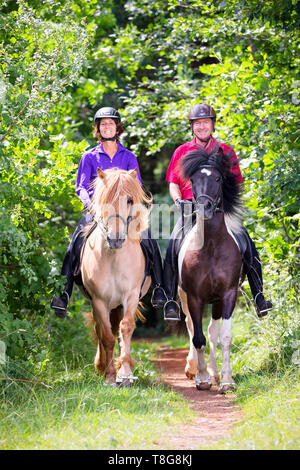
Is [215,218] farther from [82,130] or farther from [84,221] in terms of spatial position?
[82,130]

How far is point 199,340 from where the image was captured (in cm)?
728

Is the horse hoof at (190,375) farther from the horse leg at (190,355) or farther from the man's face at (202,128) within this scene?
the man's face at (202,128)

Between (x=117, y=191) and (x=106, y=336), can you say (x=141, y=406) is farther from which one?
(x=117, y=191)

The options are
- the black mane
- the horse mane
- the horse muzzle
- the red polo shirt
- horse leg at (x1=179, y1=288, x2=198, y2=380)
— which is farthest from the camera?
horse leg at (x1=179, y1=288, x2=198, y2=380)

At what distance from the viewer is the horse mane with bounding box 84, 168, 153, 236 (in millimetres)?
6535

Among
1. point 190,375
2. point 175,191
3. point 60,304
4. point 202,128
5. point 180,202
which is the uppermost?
point 202,128

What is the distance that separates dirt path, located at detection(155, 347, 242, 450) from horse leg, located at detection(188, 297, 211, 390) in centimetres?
10

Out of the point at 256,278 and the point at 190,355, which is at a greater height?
the point at 256,278

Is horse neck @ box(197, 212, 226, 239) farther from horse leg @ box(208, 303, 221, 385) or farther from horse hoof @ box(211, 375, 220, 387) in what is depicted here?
horse hoof @ box(211, 375, 220, 387)

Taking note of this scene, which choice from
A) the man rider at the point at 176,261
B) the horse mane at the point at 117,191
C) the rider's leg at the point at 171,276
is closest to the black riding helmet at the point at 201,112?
the man rider at the point at 176,261

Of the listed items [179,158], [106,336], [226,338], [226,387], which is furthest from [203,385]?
[179,158]

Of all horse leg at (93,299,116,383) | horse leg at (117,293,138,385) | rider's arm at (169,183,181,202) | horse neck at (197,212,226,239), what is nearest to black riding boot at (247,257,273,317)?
horse neck at (197,212,226,239)

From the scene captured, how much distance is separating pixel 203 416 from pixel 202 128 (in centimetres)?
349

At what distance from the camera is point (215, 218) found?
277 inches
